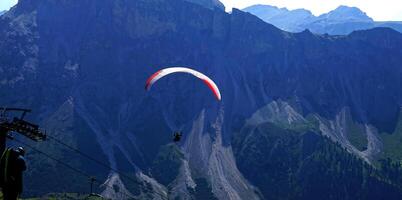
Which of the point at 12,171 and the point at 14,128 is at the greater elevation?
the point at 14,128

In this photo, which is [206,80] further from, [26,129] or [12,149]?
[12,149]

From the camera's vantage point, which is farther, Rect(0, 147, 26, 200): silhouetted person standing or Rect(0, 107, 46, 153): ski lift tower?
Rect(0, 107, 46, 153): ski lift tower

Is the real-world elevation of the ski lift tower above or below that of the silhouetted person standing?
above

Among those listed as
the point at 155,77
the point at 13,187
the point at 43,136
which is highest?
the point at 155,77

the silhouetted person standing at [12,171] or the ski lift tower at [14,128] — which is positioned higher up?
the ski lift tower at [14,128]

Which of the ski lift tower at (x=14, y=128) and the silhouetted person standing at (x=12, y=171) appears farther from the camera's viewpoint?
the ski lift tower at (x=14, y=128)

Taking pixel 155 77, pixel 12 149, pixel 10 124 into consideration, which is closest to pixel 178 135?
pixel 155 77

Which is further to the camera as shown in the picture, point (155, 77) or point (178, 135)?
point (155, 77)

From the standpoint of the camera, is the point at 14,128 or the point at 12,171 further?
the point at 14,128
